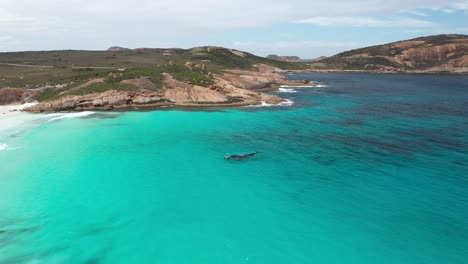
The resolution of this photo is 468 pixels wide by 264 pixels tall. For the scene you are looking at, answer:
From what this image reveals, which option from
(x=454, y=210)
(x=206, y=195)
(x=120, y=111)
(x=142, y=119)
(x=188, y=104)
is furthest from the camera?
(x=188, y=104)

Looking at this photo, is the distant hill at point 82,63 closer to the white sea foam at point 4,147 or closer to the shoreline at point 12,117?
the shoreline at point 12,117

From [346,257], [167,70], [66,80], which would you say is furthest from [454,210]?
[66,80]

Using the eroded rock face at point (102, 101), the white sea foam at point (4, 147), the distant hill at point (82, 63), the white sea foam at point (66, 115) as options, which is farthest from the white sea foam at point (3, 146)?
the distant hill at point (82, 63)

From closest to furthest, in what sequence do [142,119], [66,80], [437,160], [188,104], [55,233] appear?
1. [55,233]
2. [437,160]
3. [142,119]
4. [188,104]
5. [66,80]

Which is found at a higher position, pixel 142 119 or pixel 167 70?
pixel 167 70

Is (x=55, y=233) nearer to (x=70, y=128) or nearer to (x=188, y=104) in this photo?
(x=70, y=128)

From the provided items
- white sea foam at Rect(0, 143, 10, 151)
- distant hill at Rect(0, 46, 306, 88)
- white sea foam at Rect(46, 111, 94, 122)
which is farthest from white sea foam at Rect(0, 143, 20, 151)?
distant hill at Rect(0, 46, 306, 88)

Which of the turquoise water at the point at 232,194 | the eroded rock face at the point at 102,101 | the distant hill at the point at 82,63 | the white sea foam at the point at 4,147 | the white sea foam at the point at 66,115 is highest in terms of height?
the distant hill at the point at 82,63

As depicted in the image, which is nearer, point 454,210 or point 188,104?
point 454,210
